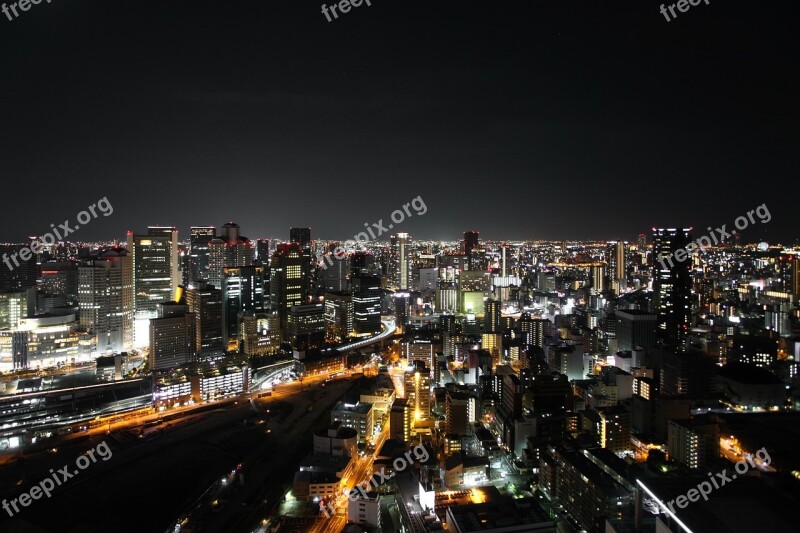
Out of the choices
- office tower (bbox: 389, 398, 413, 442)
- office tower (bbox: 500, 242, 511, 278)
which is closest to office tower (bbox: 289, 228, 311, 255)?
office tower (bbox: 500, 242, 511, 278)

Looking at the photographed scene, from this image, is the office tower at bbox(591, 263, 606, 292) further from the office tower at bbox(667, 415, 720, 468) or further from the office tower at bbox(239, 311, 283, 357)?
the office tower at bbox(667, 415, 720, 468)

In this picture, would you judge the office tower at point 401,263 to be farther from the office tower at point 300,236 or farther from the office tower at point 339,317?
the office tower at point 339,317

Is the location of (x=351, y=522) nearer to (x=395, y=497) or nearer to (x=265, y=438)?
(x=395, y=497)

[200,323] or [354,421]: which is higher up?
[200,323]

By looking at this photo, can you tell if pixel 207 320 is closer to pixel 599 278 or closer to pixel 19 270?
pixel 19 270

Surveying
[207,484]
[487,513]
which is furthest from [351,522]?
[207,484]

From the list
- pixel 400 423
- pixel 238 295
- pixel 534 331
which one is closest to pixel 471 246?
pixel 534 331

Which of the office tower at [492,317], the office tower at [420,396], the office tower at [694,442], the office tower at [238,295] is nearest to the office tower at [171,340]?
the office tower at [238,295]
